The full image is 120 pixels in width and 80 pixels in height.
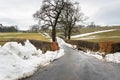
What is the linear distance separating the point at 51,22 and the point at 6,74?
48.8 m

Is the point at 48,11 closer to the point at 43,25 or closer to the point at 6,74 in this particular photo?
the point at 43,25

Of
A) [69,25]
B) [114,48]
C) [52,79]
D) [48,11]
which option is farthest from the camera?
[69,25]

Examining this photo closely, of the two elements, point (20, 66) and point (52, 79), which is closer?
point (52, 79)

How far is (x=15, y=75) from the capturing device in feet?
48.8

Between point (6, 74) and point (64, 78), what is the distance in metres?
2.88

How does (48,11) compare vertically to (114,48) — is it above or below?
above

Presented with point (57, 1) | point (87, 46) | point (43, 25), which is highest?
point (57, 1)

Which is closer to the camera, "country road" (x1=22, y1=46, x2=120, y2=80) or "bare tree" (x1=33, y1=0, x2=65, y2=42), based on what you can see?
"country road" (x1=22, y1=46, x2=120, y2=80)

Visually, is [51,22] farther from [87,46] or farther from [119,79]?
[119,79]

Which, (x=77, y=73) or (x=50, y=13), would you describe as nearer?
(x=77, y=73)

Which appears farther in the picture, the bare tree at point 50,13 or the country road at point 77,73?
the bare tree at point 50,13

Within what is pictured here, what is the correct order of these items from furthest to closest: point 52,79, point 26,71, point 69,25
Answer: point 69,25, point 26,71, point 52,79

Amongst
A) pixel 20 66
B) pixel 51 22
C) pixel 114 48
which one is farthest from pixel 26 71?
pixel 51 22

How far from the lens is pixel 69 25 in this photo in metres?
84.5
